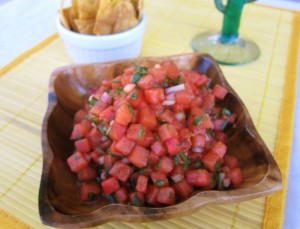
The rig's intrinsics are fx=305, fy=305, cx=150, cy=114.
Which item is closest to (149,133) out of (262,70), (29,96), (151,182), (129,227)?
(151,182)

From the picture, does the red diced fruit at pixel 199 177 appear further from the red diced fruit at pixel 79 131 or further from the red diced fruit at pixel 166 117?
the red diced fruit at pixel 79 131

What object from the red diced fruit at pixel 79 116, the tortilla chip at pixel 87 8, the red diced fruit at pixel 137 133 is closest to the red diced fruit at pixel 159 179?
the red diced fruit at pixel 137 133

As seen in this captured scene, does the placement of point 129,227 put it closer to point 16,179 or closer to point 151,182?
point 151,182

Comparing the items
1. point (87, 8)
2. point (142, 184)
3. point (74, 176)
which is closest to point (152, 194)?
point (142, 184)

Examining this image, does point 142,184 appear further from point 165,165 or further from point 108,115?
point 108,115

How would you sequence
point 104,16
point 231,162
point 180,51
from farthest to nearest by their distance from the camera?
point 180,51
point 104,16
point 231,162

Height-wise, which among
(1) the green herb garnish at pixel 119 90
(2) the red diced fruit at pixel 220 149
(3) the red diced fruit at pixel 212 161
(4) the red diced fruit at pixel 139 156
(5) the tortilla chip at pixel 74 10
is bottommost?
(3) the red diced fruit at pixel 212 161
